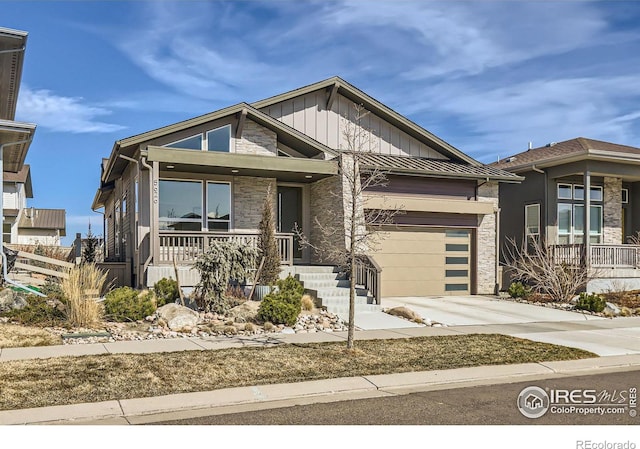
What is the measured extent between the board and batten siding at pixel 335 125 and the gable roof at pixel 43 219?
32.2 m

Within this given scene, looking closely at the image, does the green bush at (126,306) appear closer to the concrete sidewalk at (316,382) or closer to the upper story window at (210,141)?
the concrete sidewalk at (316,382)

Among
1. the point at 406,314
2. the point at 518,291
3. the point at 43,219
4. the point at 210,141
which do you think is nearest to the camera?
the point at 406,314

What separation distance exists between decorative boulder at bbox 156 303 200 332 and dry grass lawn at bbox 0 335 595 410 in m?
2.42

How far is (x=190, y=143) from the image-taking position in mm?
17219

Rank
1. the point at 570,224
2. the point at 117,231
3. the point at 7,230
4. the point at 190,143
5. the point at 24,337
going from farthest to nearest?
the point at 7,230, the point at 117,231, the point at 570,224, the point at 190,143, the point at 24,337

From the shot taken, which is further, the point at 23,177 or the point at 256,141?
the point at 23,177

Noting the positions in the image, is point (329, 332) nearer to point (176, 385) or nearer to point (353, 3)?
point (176, 385)

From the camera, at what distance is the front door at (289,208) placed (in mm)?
19562

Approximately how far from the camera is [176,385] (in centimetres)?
757

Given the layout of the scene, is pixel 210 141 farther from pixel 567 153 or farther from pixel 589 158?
pixel 589 158

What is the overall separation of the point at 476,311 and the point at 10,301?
1162cm

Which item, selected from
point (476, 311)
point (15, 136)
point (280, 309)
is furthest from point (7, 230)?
point (476, 311)

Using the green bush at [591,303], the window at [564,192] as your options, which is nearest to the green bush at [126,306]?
the green bush at [591,303]

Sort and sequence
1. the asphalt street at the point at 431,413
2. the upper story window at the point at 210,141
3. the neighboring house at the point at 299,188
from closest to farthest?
1. the asphalt street at the point at 431,413
2. the neighboring house at the point at 299,188
3. the upper story window at the point at 210,141
